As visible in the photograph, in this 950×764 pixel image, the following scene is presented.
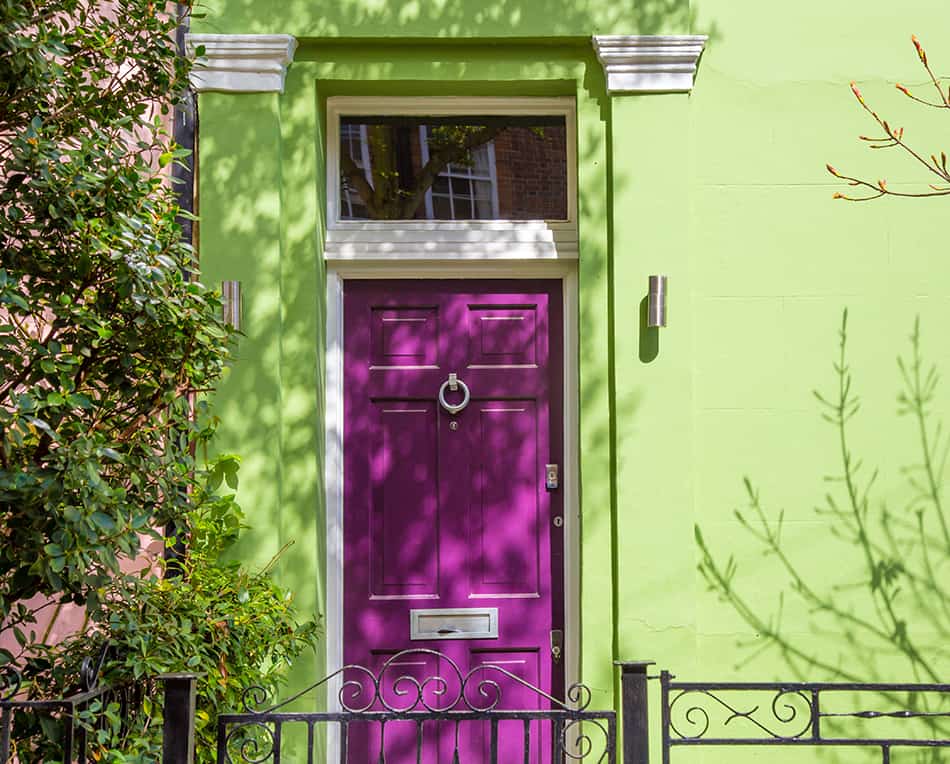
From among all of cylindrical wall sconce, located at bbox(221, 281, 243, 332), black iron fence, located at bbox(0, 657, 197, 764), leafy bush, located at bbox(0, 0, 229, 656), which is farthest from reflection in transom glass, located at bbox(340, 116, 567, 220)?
black iron fence, located at bbox(0, 657, 197, 764)

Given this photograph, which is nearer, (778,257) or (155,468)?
(155,468)

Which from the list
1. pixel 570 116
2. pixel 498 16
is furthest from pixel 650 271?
pixel 498 16

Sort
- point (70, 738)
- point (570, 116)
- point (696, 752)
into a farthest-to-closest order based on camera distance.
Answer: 1. point (570, 116)
2. point (696, 752)
3. point (70, 738)

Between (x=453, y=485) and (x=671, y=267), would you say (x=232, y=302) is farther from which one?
(x=671, y=267)

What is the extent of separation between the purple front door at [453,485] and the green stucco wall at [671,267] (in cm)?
22

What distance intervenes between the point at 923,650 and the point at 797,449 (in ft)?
3.11

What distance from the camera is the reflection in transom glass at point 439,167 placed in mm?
4969

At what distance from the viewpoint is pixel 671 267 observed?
15.2ft

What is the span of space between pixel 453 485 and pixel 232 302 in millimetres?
1187

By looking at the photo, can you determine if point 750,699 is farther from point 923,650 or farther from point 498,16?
point 498,16

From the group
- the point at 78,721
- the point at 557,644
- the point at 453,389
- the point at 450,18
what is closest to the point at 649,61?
the point at 450,18

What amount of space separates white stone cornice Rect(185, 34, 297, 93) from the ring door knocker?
4.55 ft

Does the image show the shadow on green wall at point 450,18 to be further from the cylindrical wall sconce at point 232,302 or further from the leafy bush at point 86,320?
the leafy bush at point 86,320

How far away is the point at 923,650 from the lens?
15.1 feet
